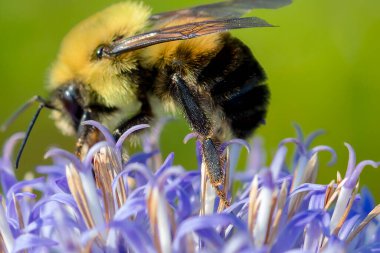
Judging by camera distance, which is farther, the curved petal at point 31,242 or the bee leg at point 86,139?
the bee leg at point 86,139

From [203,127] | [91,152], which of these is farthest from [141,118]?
[91,152]

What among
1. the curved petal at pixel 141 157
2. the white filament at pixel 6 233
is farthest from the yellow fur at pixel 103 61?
the white filament at pixel 6 233

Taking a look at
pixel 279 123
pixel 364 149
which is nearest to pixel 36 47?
pixel 279 123

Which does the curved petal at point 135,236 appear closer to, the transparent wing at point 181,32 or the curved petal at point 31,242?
the curved petal at point 31,242

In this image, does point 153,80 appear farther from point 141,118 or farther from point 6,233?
point 6,233

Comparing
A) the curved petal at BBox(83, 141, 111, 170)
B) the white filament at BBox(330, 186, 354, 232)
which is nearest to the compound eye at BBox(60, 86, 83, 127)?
the curved petal at BBox(83, 141, 111, 170)

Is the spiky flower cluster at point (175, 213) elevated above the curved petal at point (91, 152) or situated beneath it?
situated beneath

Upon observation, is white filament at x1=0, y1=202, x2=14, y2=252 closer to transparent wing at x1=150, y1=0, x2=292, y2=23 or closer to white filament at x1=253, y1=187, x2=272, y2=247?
white filament at x1=253, y1=187, x2=272, y2=247
